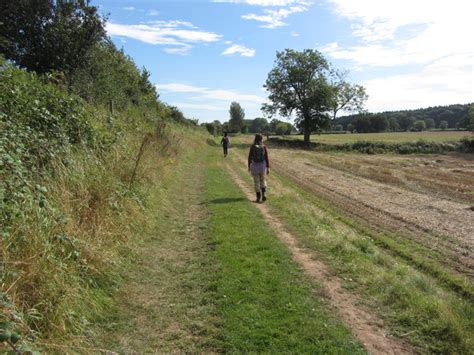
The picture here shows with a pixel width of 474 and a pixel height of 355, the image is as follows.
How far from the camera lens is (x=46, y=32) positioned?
14828mm

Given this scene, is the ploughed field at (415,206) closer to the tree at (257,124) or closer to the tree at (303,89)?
the tree at (303,89)

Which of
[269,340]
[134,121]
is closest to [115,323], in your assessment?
[269,340]

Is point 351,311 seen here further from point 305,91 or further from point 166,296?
point 305,91

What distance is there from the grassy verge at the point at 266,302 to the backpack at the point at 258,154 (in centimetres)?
415

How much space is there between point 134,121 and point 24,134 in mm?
9683

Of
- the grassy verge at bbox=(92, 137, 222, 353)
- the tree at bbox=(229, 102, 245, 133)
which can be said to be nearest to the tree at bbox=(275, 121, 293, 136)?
the tree at bbox=(229, 102, 245, 133)

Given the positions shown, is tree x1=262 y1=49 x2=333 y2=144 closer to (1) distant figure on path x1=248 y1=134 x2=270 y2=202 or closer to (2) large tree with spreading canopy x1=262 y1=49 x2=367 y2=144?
(2) large tree with spreading canopy x1=262 y1=49 x2=367 y2=144

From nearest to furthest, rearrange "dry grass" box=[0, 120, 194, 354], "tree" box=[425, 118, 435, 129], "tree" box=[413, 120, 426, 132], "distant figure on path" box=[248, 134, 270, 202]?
"dry grass" box=[0, 120, 194, 354], "distant figure on path" box=[248, 134, 270, 202], "tree" box=[413, 120, 426, 132], "tree" box=[425, 118, 435, 129]

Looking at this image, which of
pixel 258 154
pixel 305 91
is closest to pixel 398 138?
pixel 305 91

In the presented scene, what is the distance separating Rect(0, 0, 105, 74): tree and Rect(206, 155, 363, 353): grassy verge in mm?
10783

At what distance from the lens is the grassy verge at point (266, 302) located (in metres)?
4.34

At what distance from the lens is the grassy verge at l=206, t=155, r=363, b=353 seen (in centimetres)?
434

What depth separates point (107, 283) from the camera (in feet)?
17.8

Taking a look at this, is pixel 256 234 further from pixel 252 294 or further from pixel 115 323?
pixel 115 323
